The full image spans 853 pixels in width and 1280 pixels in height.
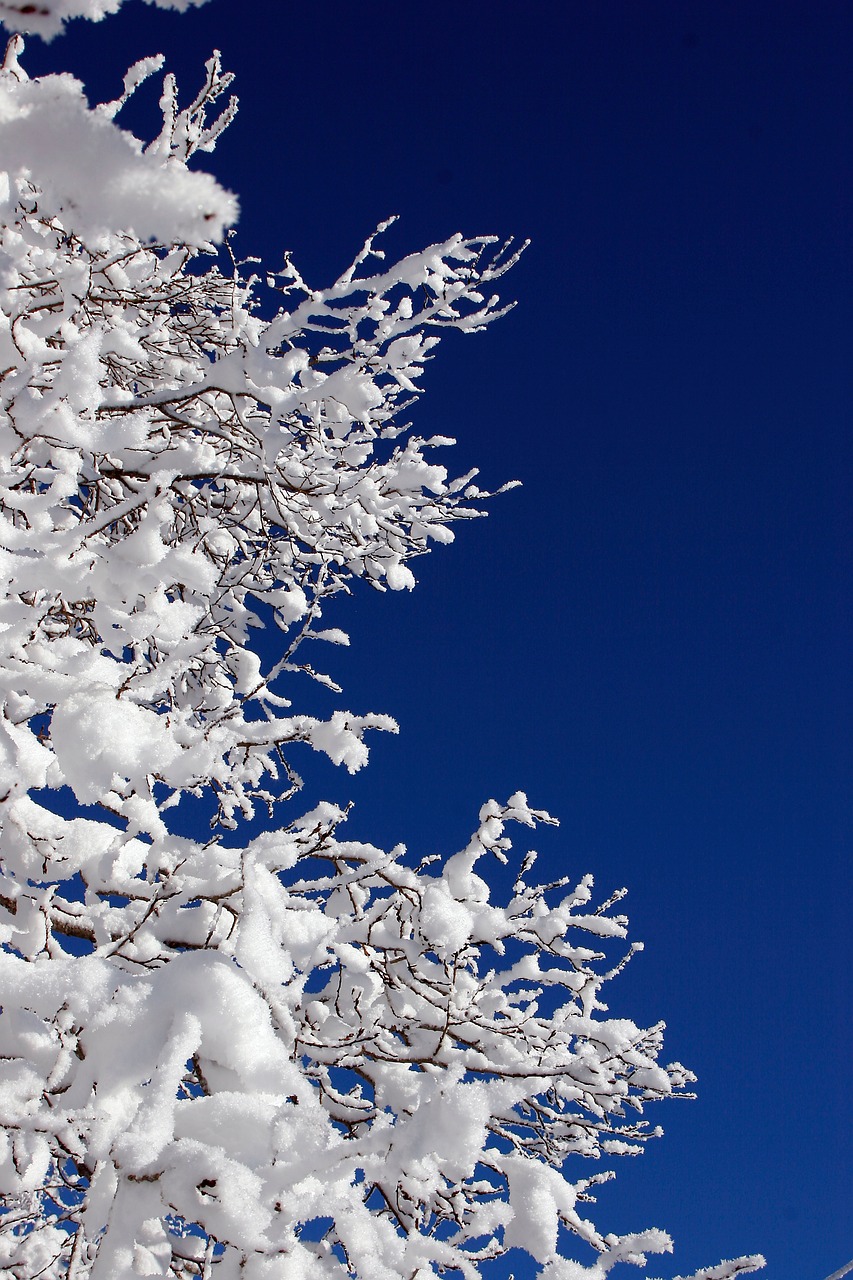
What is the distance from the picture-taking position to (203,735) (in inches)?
100

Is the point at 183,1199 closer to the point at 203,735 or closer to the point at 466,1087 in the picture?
the point at 466,1087

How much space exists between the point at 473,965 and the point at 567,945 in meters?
0.42

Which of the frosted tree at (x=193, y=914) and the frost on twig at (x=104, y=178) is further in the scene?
the frosted tree at (x=193, y=914)

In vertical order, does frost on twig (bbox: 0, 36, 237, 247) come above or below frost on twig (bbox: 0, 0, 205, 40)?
below

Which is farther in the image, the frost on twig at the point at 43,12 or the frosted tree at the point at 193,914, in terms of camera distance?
the frosted tree at the point at 193,914

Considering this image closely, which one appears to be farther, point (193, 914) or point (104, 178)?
point (193, 914)

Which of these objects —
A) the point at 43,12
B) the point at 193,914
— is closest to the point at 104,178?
the point at 43,12

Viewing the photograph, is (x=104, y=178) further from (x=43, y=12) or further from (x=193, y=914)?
(x=193, y=914)

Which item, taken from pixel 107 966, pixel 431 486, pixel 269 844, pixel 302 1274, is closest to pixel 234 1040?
pixel 107 966

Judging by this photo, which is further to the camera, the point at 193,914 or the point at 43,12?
the point at 193,914

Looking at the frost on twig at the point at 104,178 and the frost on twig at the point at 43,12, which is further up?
the frost on twig at the point at 43,12

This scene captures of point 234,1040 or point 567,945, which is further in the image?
point 567,945

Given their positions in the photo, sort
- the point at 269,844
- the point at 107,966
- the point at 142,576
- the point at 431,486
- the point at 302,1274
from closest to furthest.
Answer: the point at 302,1274
the point at 107,966
the point at 142,576
the point at 269,844
the point at 431,486

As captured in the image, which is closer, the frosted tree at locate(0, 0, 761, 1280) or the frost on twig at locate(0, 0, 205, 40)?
the frost on twig at locate(0, 0, 205, 40)
